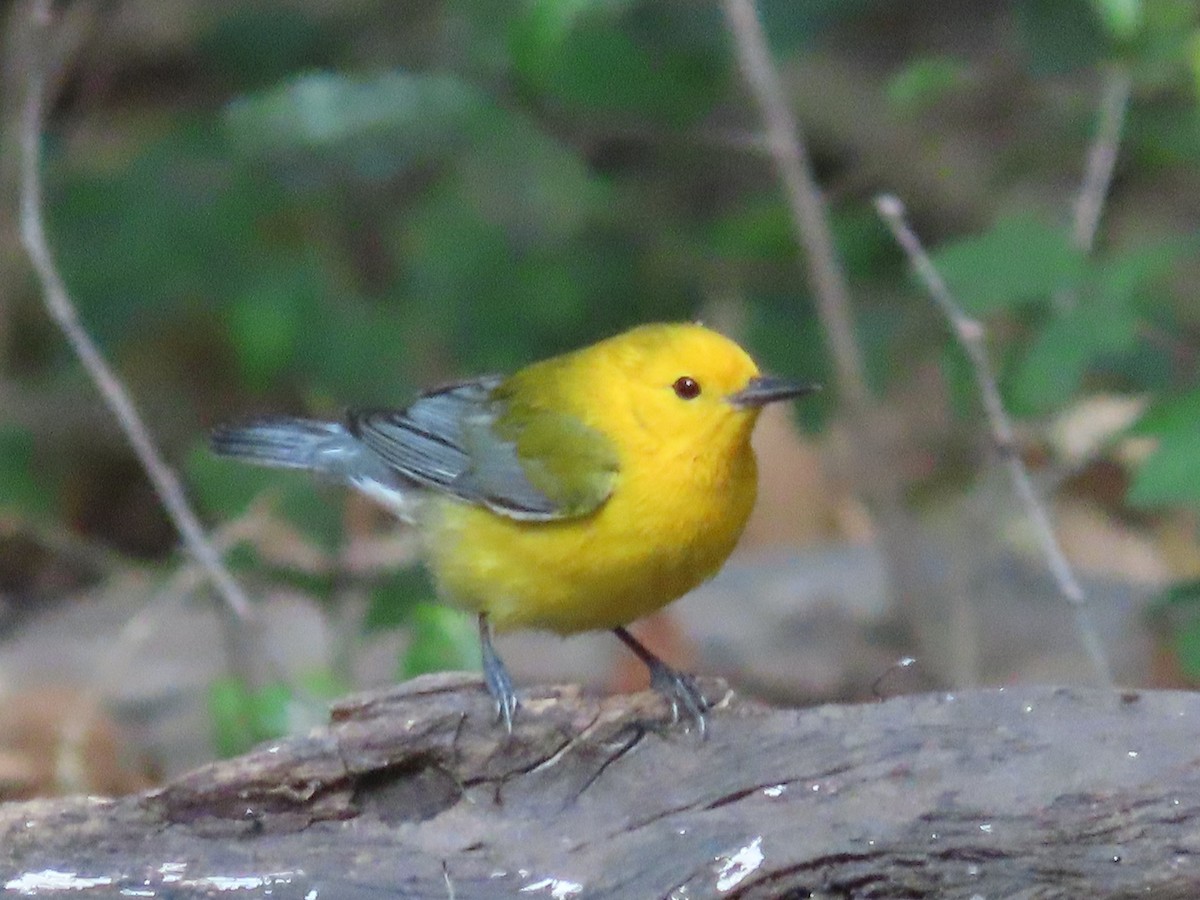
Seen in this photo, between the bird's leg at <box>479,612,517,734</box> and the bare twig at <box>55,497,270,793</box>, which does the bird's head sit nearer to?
the bird's leg at <box>479,612,517,734</box>

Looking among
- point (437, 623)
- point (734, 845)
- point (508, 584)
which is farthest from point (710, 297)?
point (734, 845)

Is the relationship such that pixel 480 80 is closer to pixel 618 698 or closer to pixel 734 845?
pixel 618 698

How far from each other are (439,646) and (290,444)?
0.73 m

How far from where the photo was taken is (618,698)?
3367 mm

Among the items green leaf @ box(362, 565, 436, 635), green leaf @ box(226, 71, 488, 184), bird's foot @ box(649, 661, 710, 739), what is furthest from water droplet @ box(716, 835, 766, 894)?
green leaf @ box(226, 71, 488, 184)

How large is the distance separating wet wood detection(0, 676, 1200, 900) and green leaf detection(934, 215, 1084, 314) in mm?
1197

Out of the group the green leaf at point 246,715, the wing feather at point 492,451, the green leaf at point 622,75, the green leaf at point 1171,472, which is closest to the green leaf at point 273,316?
the green leaf at point 622,75

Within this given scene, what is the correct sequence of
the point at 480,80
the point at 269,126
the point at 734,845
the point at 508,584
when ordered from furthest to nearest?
the point at 480,80
the point at 269,126
the point at 508,584
the point at 734,845

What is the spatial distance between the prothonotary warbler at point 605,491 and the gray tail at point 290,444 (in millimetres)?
428

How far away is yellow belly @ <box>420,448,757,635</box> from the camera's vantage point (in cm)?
364

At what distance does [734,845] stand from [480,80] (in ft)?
10.5

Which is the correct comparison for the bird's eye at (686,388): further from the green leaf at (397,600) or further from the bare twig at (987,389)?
the green leaf at (397,600)

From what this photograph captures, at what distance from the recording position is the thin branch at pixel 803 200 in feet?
15.1

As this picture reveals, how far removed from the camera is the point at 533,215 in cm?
582
